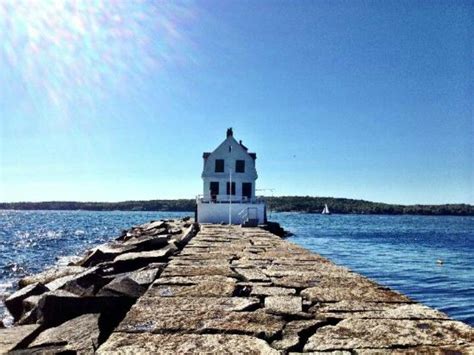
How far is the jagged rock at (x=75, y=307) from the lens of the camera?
17.0ft

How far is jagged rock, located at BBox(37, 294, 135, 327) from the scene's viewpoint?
5.20 meters

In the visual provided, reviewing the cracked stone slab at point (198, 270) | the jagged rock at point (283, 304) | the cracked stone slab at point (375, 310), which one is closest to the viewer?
the cracked stone slab at point (375, 310)

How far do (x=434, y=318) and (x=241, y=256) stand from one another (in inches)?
171

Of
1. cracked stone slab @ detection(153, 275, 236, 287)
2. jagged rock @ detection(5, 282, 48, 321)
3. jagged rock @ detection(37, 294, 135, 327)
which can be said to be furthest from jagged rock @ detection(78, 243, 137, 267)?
cracked stone slab @ detection(153, 275, 236, 287)

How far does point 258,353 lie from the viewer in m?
2.70

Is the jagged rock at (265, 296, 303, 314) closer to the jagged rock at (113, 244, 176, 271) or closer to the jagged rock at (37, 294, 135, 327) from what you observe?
the jagged rock at (37, 294, 135, 327)

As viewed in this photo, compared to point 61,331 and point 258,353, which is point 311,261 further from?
point 258,353

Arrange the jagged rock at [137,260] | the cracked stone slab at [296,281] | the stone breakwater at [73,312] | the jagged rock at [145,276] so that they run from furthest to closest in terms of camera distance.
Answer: the jagged rock at [137,260] → the jagged rock at [145,276] → the cracked stone slab at [296,281] → the stone breakwater at [73,312]

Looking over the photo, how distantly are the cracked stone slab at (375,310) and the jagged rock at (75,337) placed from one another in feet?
6.23

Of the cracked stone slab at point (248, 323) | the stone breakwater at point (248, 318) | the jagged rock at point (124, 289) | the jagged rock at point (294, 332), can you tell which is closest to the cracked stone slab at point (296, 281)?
the stone breakwater at point (248, 318)

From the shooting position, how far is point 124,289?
554cm

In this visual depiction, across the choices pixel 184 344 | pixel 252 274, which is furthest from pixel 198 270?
pixel 184 344

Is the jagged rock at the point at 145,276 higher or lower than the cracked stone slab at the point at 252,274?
lower

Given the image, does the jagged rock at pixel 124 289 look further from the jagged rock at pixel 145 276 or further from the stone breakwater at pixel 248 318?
the jagged rock at pixel 145 276
